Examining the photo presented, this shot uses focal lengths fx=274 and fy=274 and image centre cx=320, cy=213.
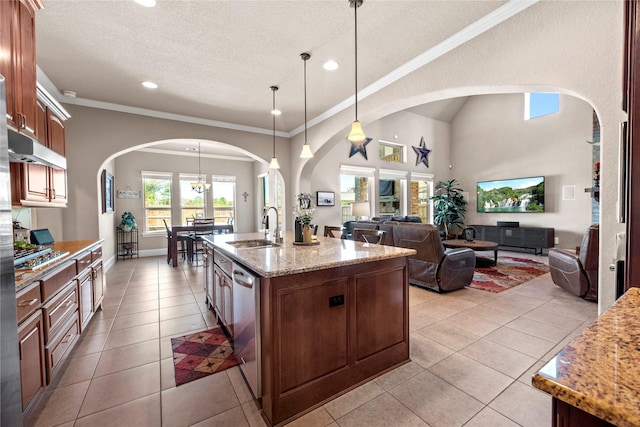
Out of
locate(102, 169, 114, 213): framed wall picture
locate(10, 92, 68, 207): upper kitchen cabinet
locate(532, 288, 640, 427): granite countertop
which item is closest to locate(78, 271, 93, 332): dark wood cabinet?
locate(10, 92, 68, 207): upper kitchen cabinet

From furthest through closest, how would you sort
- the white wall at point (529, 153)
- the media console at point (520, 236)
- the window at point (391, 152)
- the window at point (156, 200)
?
the window at point (391, 152) < the window at point (156, 200) < the media console at point (520, 236) < the white wall at point (529, 153)

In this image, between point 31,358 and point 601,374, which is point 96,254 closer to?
point 31,358

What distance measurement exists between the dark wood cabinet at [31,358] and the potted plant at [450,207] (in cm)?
882

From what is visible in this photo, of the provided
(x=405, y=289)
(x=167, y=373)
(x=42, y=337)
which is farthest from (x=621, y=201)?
(x=42, y=337)

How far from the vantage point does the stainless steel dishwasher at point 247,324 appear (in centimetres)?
171

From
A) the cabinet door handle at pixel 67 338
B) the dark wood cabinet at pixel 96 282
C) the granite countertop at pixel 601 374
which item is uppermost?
the granite countertop at pixel 601 374

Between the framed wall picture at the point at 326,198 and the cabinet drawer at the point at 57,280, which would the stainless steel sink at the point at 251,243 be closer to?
the cabinet drawer at the point at 57,280

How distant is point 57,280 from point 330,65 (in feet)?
11.2

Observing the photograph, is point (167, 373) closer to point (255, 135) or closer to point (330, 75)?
point (330, 75)

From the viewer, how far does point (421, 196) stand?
9.33 metres

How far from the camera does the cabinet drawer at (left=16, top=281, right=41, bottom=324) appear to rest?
152 cm

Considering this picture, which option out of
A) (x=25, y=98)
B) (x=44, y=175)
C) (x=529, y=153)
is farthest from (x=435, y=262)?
(x=529, y=153)

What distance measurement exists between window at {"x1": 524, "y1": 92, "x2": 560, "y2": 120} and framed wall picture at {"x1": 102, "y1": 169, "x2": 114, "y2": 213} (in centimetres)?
1020

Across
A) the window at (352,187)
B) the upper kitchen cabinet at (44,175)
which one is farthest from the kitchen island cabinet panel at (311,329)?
the window at (352,187)
